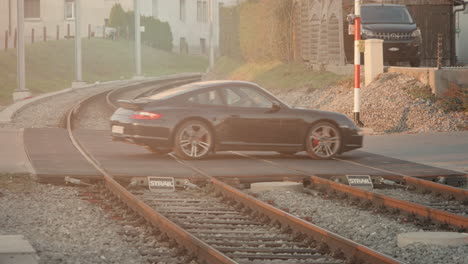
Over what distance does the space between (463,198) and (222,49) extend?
44878 mm

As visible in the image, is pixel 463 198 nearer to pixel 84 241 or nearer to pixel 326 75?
pixel 84 241

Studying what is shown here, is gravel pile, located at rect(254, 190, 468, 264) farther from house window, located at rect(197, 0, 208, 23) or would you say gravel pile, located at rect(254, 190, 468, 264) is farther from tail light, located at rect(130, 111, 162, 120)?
house window, located at rect(197, 0, 208, 23)

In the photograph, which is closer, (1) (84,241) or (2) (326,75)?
(1) (84,241)

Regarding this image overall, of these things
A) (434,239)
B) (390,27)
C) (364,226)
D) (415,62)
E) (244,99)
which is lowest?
(364,226)

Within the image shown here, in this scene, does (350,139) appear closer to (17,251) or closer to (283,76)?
(17,251)

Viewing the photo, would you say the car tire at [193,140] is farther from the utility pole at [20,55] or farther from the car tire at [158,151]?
the utility pole at [20,55]

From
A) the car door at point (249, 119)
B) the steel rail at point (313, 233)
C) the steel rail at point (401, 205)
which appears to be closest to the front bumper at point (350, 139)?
the car door at point (249, 119)

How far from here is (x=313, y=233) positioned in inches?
387

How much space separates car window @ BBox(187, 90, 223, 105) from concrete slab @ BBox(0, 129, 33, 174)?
2.82 m


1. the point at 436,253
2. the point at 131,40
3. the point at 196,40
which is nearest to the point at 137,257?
the point at 436,253

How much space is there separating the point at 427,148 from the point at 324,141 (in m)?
2.72

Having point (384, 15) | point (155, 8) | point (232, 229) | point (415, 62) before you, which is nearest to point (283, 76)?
point (384, 15)

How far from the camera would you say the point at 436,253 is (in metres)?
9.12

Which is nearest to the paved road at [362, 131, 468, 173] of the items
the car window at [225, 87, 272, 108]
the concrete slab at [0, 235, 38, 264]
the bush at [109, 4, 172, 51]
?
the car window at [225, 87, 272, 108]
